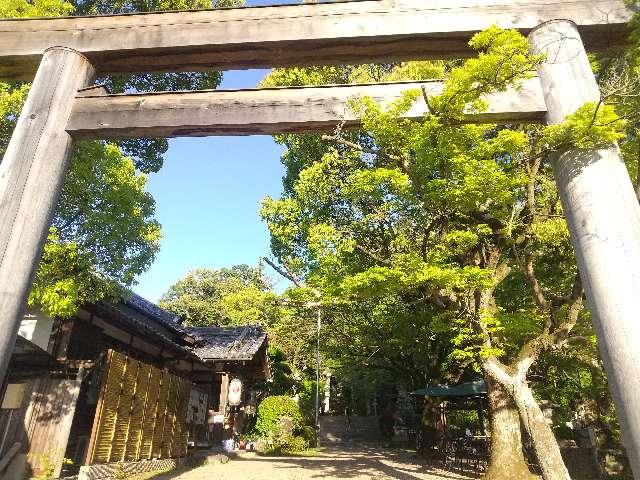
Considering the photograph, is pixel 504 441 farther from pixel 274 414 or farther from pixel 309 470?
pixel 274 414

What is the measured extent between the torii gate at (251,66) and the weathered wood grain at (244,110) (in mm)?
10

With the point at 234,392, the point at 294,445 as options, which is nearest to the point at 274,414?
the point at 294,445

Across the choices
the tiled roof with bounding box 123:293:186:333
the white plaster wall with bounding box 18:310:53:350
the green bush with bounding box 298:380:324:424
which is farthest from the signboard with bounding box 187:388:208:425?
the green bush with bounding box 298:380:324:424

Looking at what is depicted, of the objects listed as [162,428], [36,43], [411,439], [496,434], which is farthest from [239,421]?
[36,43]

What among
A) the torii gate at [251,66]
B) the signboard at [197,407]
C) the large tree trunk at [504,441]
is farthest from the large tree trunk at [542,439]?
the signboard at [197,407]

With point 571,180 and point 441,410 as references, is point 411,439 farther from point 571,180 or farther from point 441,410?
point 571,180

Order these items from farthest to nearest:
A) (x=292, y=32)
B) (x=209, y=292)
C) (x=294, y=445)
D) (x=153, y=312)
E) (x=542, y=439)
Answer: (x=209, y=292)
(x=294, y=445)
(x=153, y=312)
(x=542, y=439)
(x=292, y=32)

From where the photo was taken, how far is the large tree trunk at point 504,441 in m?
10.1

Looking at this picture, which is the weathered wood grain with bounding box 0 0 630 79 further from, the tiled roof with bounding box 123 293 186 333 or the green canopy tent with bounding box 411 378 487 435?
the green canopy tent with bounding box 411 378 487 435

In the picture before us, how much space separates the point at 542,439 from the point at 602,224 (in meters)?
7.62

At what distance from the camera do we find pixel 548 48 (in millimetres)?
3199

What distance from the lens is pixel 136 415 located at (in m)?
10.6

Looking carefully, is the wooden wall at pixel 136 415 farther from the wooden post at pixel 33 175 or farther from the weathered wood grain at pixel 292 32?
the weathered wood grain at pixel 292 32

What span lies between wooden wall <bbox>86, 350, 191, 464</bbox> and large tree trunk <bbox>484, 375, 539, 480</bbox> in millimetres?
8858
